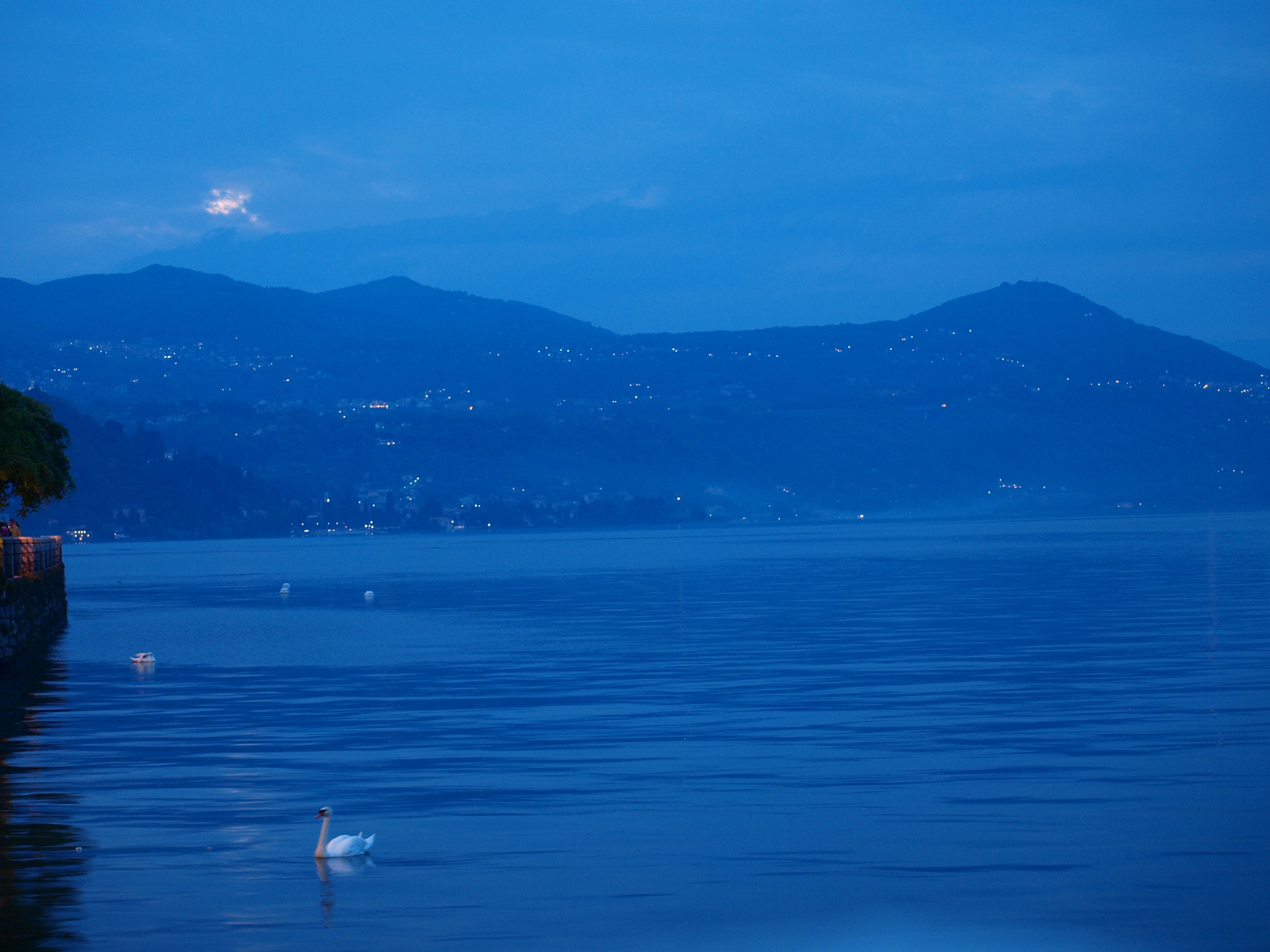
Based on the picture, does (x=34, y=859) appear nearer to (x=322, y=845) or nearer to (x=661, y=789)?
(x=322, y=845)

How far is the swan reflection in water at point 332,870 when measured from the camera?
41.5ft

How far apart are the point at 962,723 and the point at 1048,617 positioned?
2211cm

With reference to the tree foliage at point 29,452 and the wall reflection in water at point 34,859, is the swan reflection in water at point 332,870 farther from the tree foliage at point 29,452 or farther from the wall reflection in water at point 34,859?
the tree foliage at point 29,452

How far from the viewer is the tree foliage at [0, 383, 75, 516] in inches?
1678

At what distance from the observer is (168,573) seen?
108m

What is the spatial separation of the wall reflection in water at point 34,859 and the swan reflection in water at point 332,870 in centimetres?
181

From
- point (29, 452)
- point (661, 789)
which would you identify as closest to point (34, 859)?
point (661, 789)

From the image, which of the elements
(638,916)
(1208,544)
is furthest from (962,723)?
(1208,544)

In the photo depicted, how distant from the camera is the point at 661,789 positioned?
17625mm

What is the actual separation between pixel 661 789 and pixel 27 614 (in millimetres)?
24067

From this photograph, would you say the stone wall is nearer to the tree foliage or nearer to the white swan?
the tree foliage

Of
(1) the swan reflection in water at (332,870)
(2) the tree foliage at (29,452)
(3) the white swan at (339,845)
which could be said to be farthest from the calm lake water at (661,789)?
(2) the tree foliage at (29,452)

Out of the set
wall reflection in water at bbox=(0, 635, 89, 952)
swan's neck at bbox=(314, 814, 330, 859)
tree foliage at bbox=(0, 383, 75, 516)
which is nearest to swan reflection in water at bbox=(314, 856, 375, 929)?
swan's neck at bbox=(314, 814, 330, 859)

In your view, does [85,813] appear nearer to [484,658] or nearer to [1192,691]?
[1192,691]
